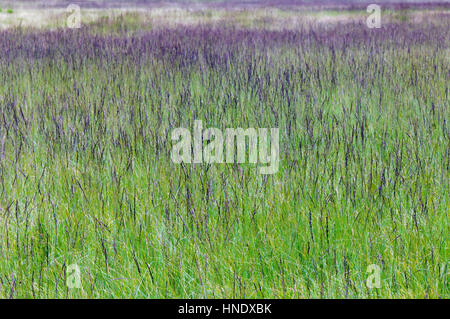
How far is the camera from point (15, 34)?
8.53 m

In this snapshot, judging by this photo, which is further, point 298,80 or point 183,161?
point 298,80

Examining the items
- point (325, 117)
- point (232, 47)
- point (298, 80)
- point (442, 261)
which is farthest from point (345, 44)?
point (442, 261)

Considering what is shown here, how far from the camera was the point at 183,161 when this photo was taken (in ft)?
8.48

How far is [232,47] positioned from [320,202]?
503 cm

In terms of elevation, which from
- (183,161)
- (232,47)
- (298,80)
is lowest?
(183,161)

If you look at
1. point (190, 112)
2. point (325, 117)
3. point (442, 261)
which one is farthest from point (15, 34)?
point (442, 261)

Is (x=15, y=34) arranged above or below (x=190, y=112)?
above

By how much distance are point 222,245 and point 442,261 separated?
0.89m
